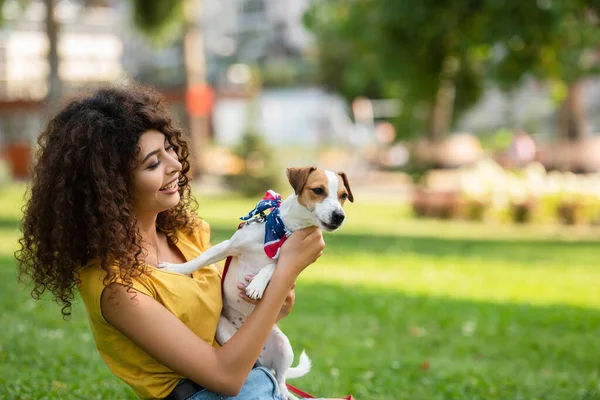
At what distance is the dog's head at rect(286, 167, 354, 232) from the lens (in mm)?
3029

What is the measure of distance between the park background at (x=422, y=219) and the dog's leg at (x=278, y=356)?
110cm

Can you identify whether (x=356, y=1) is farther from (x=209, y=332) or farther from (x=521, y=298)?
(x=209, y=332)

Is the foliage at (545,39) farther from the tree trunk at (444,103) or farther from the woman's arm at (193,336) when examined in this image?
the woman's arm at (193,336)

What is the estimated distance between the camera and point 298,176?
3.17m

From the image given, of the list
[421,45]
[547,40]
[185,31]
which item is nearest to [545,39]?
[547,40]

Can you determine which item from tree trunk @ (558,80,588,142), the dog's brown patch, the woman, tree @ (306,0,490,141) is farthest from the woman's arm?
tree trunk @ (558,80,588,142)

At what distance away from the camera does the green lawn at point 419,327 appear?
573 cm

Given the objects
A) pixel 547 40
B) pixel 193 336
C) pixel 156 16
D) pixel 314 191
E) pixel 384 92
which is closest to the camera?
pixel 193 336

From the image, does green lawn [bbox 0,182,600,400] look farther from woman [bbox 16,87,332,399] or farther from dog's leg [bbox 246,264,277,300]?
dog's leg [bbox 246,264,277,300]

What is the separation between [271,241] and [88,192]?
719mm

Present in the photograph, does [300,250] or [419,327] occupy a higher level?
[300,250]

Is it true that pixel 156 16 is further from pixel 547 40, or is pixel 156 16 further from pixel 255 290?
pixel 255 290

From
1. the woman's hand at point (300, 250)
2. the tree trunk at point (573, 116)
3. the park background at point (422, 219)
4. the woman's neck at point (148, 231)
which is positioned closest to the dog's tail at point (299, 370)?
A: the woman's hand at point (300, 250)

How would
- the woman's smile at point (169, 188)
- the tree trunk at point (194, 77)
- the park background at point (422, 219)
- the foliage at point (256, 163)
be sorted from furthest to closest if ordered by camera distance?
the tree trunk at point (194, 77)
the foliage at point (256, 163)
the park background at point (422, 219)
the woman's smile at point (169, 188)
